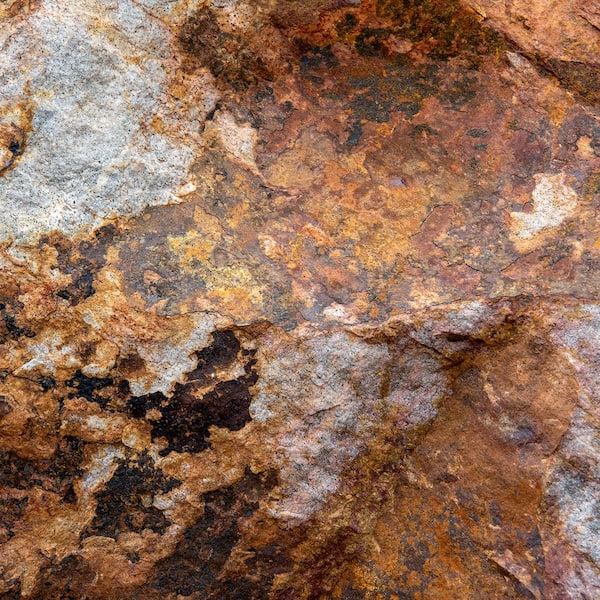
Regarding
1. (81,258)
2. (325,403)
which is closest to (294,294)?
(325,403)

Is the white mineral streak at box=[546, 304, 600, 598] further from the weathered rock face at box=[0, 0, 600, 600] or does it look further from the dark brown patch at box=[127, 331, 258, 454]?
the dark brown patch at box=[127, 331, 258, 454]

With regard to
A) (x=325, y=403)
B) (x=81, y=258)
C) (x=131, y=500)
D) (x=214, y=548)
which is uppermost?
(x=81, y=258)

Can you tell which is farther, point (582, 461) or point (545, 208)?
point (545, 208)

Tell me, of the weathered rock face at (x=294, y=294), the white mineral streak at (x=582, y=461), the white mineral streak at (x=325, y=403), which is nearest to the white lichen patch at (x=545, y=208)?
the weathered rock face at (x=294, y=294)

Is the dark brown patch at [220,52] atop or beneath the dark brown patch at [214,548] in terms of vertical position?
atop

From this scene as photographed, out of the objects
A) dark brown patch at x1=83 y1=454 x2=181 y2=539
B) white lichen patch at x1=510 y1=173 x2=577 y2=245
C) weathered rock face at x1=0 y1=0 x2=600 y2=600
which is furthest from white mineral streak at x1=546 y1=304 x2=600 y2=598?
dark brown patch at x1=83 y1=454 x2=181 y2=539

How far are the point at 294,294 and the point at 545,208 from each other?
2.34 feet

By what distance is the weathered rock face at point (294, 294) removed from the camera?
179 cm

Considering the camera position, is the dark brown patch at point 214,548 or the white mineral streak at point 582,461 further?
the dark brown patch at point 214,548

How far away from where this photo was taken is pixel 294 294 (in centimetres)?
190

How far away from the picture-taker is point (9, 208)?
176cm

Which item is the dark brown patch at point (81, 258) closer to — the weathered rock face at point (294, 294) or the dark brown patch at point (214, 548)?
the weathered rock face at point (294, 294)

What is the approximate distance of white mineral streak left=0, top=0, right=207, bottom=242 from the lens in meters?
1.76

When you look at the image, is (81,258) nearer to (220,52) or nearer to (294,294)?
(294,294)
